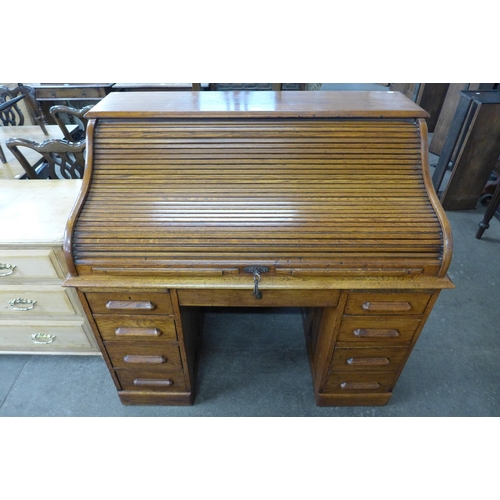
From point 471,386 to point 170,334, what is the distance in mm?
1790

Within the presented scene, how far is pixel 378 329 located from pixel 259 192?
815mm

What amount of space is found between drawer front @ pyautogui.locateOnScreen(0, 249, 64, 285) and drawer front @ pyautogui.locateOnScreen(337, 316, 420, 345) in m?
1.43

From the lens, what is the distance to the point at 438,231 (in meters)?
1.36

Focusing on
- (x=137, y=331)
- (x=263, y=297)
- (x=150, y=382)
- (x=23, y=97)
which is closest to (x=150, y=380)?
(x=150, y=382)

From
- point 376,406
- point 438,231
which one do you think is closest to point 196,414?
point 376,406

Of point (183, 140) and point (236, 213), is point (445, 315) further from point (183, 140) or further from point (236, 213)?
point (183, 140)

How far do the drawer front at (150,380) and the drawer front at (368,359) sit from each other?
2.67 feet

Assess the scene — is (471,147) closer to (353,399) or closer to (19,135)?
(353,399)

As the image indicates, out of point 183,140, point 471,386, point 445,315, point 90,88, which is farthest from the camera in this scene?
point 90,88

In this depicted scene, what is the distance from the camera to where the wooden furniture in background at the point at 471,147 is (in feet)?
9.63

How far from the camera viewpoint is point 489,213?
3.02 metres

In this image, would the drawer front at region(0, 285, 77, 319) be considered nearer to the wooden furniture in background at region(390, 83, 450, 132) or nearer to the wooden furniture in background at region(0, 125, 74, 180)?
the wooden furniture in background at region(0, 125, 74, 180)

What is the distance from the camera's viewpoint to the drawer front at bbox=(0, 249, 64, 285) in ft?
5.50

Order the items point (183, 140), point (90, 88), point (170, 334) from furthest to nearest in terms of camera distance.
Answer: point (90, 88), point (170, 334), point (183, 140)
